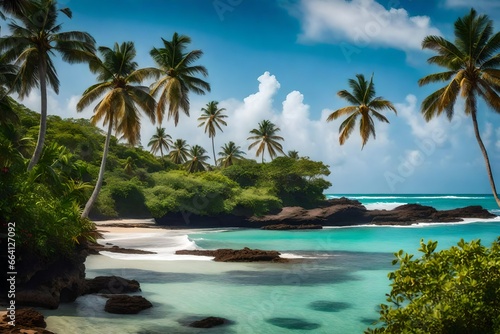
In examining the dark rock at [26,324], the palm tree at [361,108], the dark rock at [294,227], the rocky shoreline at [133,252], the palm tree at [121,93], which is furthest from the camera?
the dark rock at [294,227]

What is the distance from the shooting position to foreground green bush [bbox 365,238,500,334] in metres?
3.97

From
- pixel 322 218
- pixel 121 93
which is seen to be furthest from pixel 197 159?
pixel 121 93

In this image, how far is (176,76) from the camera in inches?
1174

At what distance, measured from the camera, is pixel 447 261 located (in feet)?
14.4

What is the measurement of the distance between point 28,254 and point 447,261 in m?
8.68

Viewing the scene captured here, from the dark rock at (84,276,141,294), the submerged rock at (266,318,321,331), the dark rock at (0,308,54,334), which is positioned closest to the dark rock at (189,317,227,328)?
the submerged rock at (266,318,321,331)

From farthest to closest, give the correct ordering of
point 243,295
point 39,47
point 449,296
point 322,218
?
point 322,218
point 39,47
point 243,295
point 449,296

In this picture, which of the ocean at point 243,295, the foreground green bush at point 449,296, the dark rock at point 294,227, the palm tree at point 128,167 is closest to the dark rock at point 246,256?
the ocean at point 243,295

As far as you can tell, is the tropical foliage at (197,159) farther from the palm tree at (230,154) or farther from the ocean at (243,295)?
the ocean at (243,295)

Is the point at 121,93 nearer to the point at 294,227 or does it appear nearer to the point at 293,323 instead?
the point at 293,323

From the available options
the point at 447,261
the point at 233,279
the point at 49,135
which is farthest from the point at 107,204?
the point at 447,261

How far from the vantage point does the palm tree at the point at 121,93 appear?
22.0m

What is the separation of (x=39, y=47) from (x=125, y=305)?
516 inches

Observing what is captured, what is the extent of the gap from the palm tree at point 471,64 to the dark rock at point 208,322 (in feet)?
48.4
